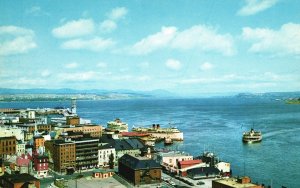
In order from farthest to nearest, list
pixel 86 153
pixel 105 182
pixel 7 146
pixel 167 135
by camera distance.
Answer: pixel 167 135
pixel 7 146
pixel 86 153
pixel 105 182

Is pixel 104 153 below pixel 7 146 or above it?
below

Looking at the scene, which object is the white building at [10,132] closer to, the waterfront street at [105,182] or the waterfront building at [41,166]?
the waterfront building at [41,166]

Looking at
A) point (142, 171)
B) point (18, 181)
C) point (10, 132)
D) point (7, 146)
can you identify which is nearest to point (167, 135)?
point (10, 132)

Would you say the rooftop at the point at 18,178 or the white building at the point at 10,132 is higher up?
the white building at the point at 10,132

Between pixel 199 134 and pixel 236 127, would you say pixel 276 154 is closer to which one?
pixel 199 134

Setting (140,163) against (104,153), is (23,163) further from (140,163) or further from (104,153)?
(140,163)

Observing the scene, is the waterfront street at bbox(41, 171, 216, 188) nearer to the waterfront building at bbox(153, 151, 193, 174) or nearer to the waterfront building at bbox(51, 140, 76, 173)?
the waterfront building at bbox(51, 140, 76, 173)

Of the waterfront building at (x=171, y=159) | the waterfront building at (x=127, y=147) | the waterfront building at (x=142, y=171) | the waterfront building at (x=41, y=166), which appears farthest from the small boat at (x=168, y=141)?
the waterfront building at (x=41, y=166)
